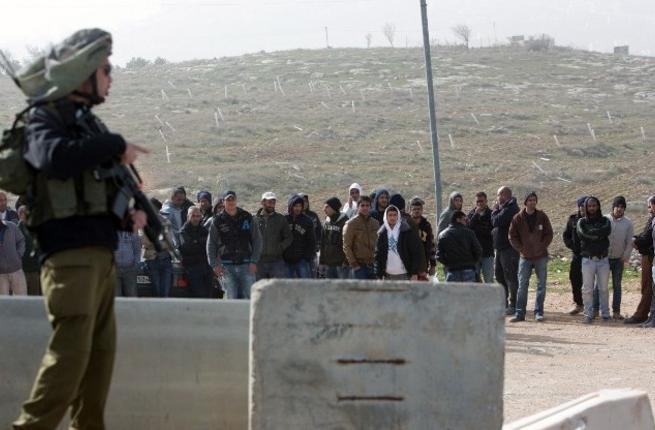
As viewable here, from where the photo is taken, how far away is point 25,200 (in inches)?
210

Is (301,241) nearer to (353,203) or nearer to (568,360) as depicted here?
(353,203)

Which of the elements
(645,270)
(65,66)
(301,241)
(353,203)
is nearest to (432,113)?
(353,203)

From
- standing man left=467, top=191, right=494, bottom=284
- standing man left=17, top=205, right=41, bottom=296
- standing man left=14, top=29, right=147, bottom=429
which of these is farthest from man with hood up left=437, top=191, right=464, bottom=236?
standing man left=14, top=29, right=147, bottom=429

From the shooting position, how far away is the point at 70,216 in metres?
5.20

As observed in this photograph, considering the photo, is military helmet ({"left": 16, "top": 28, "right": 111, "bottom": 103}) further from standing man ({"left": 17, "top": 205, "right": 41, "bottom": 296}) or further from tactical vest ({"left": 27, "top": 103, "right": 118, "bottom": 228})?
standing man ({"left": 17, "top": 205, "right": 41, "bottom": 296})

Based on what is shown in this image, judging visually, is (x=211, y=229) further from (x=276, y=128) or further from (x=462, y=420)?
(x=276, y=128)

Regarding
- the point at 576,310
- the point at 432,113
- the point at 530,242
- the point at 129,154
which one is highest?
the point at 129,154

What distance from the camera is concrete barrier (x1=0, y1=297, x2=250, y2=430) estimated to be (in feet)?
22.1

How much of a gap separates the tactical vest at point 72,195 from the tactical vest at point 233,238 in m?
11.2

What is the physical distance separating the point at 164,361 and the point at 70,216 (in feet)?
5.81

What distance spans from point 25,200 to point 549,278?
2028 cm

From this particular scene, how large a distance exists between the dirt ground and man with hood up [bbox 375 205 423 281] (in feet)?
4.86

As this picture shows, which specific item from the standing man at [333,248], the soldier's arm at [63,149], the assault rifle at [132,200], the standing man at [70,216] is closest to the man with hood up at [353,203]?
the standing man at [333,248]

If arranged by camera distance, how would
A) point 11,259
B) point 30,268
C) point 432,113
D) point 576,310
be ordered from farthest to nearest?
point 432,113, point 576,310, point 30,268, point 11,259
